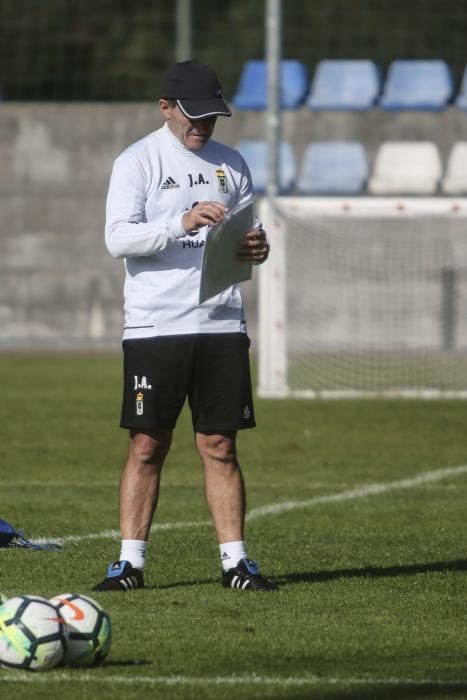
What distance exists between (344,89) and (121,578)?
1941cm

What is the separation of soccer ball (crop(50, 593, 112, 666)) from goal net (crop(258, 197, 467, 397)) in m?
13.0

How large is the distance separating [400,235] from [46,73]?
7.61 meters

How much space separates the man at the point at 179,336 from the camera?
6.60 metres

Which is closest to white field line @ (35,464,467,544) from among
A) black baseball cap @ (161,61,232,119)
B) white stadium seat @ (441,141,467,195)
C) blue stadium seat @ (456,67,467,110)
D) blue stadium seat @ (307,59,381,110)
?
black baseball cap @ (161,61,232,119)

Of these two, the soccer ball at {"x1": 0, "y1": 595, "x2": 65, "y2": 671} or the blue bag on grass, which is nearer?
the soccer ball at {"x1": 0, "y1": 595, "x2": 65, "y2": 671}

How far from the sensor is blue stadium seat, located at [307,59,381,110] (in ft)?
82.0

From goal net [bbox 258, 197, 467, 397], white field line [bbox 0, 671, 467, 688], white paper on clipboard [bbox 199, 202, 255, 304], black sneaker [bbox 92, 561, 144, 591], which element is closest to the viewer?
white field line [bbox 0, 671, 467, 688]

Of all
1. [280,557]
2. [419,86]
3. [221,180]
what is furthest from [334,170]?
[221,180]

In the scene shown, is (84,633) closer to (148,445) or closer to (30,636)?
(30,636)

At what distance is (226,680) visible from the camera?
4.91 metres

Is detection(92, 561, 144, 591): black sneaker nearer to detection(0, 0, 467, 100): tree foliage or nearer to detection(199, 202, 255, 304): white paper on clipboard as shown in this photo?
detection(199, 202, 255, 304): white paper on clipboard

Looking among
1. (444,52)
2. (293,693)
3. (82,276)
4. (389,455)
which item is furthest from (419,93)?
(293,693)

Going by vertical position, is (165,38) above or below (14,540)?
above

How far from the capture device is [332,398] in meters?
17.0
